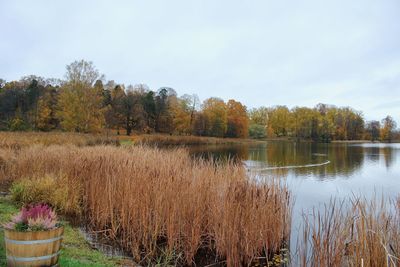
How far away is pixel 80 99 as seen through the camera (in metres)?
32.0

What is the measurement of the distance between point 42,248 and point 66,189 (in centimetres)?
487

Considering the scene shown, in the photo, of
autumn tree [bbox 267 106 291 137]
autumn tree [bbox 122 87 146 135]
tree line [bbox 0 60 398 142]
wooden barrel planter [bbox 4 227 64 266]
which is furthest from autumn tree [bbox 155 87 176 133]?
wooden barrel planter [bbox 4 227 64 266]

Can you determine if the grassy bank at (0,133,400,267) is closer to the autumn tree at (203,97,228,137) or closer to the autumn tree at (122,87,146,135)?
the autumn tree at (122,87,146,135)

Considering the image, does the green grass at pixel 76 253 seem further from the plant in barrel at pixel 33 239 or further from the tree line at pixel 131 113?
the tree line at pixel 131 113

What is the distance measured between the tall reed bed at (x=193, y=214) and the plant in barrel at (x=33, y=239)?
2.26 m

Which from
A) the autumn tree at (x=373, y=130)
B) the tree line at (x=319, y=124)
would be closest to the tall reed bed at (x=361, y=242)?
the tree line at (x=319, y=124)

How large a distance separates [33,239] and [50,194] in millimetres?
5004

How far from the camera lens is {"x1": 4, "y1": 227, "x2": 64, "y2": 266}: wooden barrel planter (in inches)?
135

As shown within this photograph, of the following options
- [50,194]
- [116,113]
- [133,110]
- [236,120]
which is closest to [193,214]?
[50,194]

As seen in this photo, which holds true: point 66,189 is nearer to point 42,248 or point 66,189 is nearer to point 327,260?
point 42,248

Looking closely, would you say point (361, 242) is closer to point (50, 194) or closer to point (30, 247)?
point (30, 247)

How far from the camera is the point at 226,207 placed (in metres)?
5.44

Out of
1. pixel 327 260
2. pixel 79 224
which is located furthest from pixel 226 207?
pixel 79 224

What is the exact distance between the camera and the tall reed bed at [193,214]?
5445 millimetres
